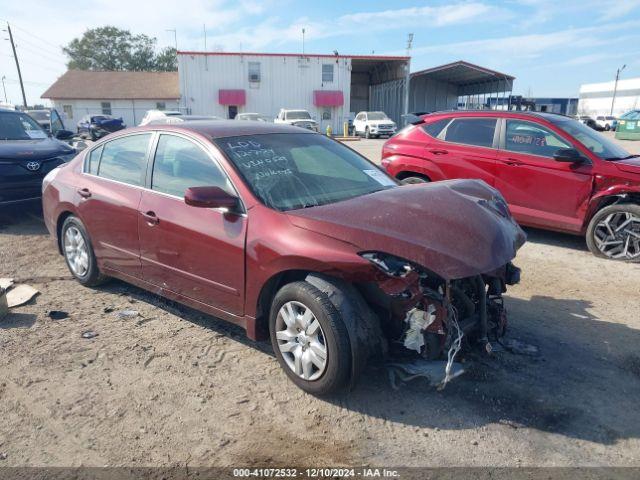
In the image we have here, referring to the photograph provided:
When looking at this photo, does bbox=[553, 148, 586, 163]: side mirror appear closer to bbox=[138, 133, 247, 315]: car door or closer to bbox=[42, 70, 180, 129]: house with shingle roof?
bbox=[138, 133, 247, 315]: car door

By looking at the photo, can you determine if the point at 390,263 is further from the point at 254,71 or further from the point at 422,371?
the point at 254,71

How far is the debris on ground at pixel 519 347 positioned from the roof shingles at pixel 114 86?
141 feet

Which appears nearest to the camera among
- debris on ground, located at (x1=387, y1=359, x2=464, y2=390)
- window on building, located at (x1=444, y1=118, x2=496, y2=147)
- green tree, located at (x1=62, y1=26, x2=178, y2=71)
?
debris on ground, located at (x1=387, y1=359, x2=464, y2=390)

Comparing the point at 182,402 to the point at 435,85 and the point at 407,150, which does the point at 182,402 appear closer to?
the point at 407,150

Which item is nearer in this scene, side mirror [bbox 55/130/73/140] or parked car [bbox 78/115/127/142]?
side mirror [bbox 55/130/73/140]

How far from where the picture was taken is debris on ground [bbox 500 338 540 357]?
12.1ft

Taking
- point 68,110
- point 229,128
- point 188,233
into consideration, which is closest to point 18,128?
point 229,128

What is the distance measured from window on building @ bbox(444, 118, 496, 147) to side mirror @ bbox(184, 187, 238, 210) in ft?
15.7

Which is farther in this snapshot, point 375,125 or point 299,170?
point 375,125

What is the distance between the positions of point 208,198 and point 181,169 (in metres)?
0.79

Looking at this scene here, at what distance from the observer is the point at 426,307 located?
116 inches

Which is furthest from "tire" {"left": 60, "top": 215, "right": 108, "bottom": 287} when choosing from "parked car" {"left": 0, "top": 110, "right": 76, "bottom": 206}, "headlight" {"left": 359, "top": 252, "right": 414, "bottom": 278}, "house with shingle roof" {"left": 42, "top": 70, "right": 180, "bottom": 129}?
"house with shingle roof" {"left": 42, "top": 70, "right": 180, "bottom": 129}

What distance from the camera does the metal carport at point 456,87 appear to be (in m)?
37.0

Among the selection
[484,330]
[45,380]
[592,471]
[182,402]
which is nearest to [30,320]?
[45,380]
